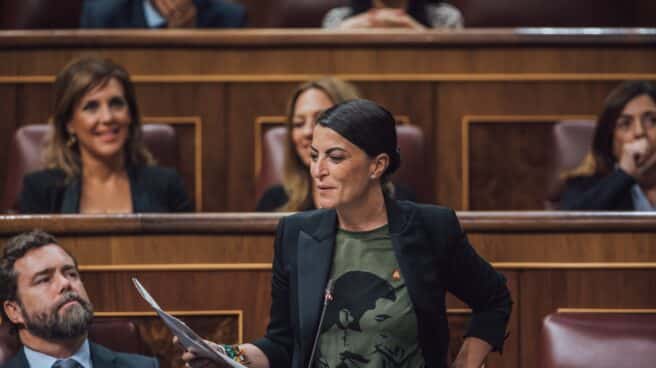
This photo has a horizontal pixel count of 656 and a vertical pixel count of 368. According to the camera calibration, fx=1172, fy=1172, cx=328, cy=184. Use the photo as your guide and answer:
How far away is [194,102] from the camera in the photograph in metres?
1.48

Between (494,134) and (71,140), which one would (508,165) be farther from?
(71,140)

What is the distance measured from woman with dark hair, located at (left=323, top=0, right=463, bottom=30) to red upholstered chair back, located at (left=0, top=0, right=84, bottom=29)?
456 mm

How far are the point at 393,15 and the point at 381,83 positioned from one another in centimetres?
14

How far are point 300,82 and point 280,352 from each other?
2.36 ft

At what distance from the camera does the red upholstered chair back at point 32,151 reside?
1367mm

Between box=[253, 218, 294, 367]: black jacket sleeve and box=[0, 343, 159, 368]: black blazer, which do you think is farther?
box=[0, 343, 159, 368]: black blazer

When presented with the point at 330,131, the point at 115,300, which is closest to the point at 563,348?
the point at 330,131

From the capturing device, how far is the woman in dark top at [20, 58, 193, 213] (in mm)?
1307

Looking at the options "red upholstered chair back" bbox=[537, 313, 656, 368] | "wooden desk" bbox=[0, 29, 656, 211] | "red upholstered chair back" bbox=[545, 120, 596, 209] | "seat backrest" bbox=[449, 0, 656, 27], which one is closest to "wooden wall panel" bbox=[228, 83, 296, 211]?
"wooden desk" bbox=[0, 29, 656, 211]

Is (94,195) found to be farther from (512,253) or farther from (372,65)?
(512,253)

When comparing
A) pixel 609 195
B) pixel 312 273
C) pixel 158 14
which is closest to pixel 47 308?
pixel 312 273

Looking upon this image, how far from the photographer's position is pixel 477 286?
796mm

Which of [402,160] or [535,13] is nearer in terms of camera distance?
[402,160]

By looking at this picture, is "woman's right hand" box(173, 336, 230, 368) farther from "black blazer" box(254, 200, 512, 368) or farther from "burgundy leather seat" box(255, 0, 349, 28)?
"burgundy leather seat" box(255, 0, 349, 28)
